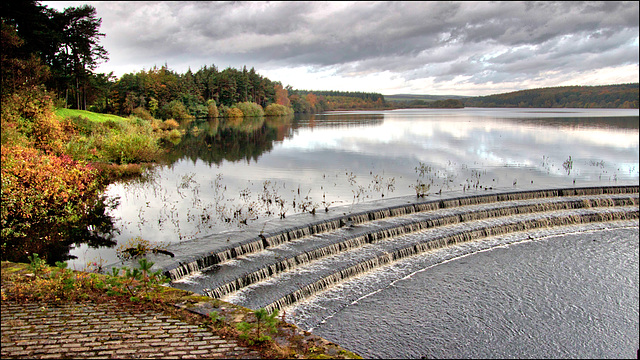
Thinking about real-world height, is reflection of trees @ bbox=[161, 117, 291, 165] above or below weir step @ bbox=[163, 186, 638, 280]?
above

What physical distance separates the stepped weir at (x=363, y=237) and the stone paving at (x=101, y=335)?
3358 mm

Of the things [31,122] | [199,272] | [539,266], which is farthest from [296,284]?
[31,122]

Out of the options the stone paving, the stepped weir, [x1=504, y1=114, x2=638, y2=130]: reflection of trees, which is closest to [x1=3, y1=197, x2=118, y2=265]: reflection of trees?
the stepped weir

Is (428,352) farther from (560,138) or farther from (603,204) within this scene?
(560,138)

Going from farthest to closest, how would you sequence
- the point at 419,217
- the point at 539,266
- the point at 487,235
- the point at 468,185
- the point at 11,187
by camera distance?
1. the point at 468,185
2. the point at 419,217
3. the point at 487,235
4. the point at 11,187
5. the point at 539,266

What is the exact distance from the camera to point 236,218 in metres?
18.0

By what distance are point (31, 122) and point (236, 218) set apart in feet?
48.2

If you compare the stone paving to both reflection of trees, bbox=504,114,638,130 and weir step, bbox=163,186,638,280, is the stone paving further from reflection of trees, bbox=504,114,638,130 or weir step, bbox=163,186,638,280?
reflection of trees, bbox=504,114,638,130

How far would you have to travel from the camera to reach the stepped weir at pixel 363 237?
460 inches

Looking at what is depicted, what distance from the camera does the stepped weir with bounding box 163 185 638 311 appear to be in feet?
38.3

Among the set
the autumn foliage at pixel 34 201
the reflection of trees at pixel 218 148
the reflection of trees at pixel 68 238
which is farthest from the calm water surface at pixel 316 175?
the autumn foliage at pixel 34 201

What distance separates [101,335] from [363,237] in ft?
33.1

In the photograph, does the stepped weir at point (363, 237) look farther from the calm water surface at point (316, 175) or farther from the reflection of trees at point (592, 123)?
the reflection of trees at point (592, 123)

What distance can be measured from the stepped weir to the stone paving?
3358 millimetres
